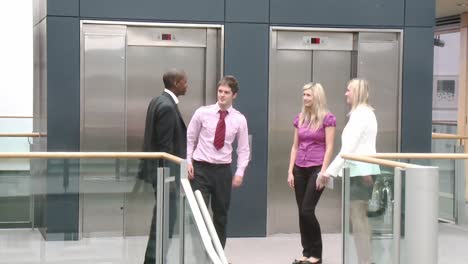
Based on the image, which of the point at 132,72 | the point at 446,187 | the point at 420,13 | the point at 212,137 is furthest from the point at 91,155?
the point at 420,13

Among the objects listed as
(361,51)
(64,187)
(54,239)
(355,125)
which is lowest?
(54,239)

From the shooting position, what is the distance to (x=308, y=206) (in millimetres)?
7078

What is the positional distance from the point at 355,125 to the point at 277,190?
2.30 meters

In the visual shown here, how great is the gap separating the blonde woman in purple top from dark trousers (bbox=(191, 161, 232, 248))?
0.65m

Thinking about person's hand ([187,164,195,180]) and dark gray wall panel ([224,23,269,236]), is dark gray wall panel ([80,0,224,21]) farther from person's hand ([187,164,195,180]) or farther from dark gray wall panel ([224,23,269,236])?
person's hand ([187,164,195,180])

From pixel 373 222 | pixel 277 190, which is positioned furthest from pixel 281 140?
pixel 373 222

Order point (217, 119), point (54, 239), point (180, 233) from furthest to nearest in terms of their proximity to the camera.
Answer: point (217, 119) < point (54, 239) < point (180, 233)

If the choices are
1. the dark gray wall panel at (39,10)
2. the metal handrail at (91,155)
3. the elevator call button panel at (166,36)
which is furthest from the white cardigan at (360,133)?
the dark gray wall panel at (39,10)

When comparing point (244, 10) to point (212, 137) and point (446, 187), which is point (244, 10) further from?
point (446, 187)

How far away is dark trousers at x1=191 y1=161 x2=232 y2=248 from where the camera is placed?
6.90 metres

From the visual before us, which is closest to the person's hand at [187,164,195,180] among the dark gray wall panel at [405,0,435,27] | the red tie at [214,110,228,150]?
the red tie at [214,110,228,150]

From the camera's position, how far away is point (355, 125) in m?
6.62

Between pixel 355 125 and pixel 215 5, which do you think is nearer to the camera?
pixel 355 125

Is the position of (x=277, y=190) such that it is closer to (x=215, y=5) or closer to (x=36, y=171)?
(x=215, y=5)
